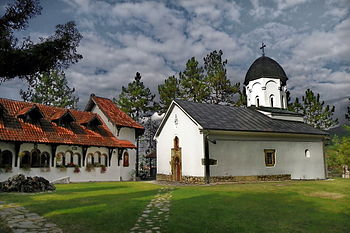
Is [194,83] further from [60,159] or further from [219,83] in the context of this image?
[60,159]

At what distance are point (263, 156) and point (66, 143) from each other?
15.0 metres

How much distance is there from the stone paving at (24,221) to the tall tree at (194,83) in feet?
94.9

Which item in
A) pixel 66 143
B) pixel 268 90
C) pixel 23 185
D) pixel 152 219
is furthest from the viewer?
pixel 268 90

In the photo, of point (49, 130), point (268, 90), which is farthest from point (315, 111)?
point (49, 130)

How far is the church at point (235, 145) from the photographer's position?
776 inches

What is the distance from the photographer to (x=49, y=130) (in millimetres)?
21609

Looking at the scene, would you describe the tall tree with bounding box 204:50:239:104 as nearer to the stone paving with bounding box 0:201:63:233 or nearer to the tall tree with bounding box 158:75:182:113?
the tall tree with bounding box 158:75:182:113

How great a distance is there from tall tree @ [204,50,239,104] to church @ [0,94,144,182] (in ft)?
42.0

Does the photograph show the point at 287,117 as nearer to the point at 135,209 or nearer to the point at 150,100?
the point at 150,100

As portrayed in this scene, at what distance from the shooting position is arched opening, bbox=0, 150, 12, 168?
1876 centimetres

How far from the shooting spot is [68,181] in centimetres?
2056

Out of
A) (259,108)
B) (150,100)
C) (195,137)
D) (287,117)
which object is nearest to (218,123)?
(195,137)

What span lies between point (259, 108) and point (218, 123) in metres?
7.73

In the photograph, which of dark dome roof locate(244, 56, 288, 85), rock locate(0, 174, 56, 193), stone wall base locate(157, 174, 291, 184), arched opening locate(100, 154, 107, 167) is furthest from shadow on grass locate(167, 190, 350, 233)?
dark dome roof locate(244, 56, 288, 85)
